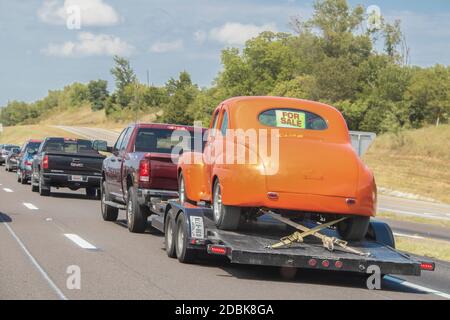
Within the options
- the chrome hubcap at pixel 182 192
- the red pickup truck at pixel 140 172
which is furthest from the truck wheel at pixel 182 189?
the red pickup truck at pixel 140 172

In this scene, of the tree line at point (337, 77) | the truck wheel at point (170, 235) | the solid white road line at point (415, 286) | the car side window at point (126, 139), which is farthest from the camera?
the tree line at point (337, 77)

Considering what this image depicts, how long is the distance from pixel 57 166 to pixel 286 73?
80341 mm

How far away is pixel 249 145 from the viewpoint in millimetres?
10875

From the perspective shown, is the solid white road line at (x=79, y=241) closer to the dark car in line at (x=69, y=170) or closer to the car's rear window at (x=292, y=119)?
the car's rear window at (x=292, y=119)

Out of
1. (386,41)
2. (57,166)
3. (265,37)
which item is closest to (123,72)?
(265,37)

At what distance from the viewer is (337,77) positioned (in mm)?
82375

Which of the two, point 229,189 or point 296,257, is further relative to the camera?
point 229,189

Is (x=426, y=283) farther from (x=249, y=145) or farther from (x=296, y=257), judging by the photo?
(x=249, y=145)

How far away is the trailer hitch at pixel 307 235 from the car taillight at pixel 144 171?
471 cm

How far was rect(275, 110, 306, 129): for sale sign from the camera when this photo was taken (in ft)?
37.7

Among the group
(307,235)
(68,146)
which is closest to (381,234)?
(307,235)

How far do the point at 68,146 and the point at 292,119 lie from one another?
18343mm

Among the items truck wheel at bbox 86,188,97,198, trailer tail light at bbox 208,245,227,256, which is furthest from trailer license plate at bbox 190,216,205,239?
truck wheel at bbox 86,188,97,198

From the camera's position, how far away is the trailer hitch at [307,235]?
1046cm
